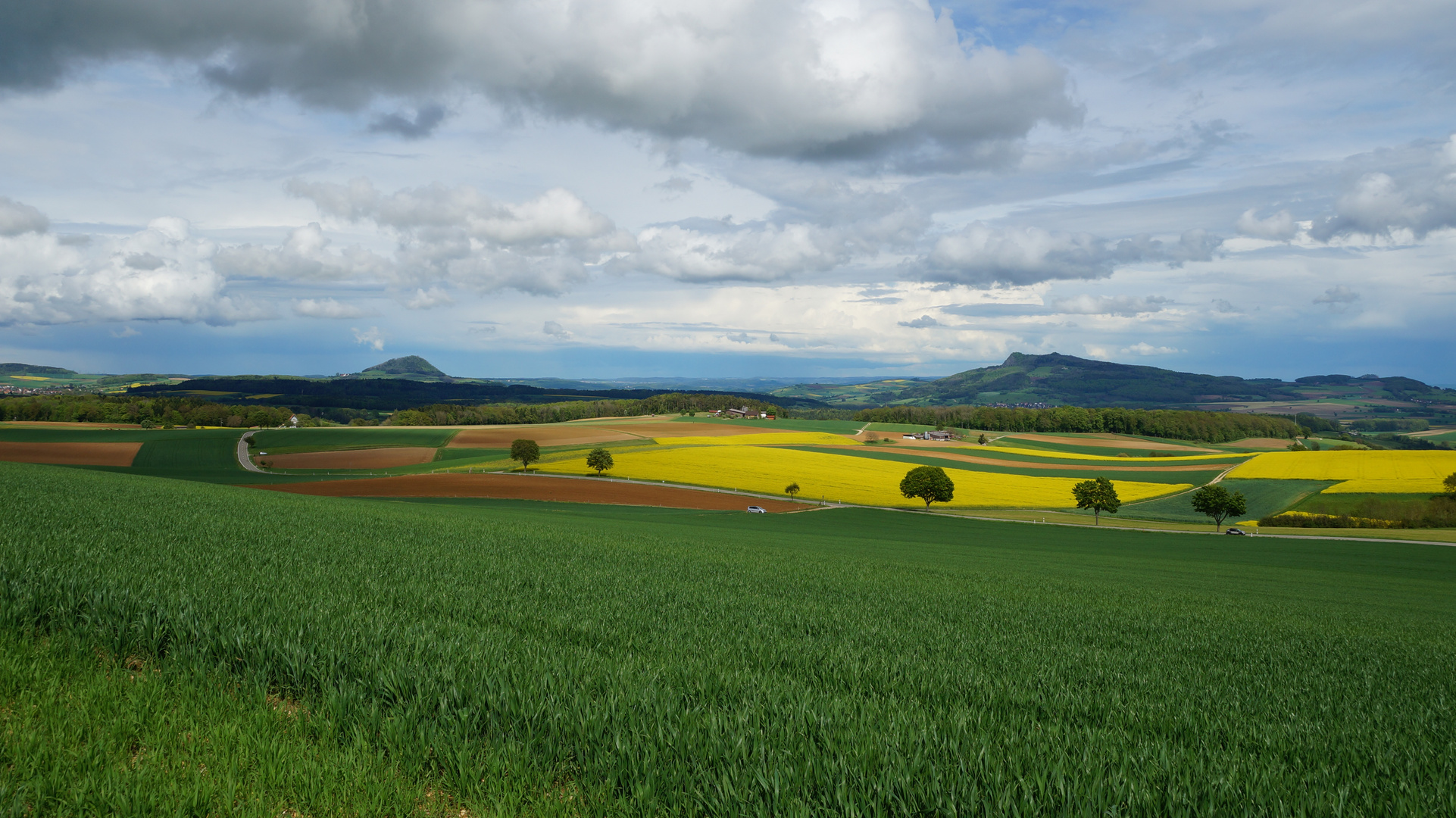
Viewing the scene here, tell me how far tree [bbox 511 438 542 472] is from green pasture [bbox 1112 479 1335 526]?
63337mm

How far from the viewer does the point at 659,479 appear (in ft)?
233

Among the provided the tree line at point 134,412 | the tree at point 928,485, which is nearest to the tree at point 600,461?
the tree at point 928,485

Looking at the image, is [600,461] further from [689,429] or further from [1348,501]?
[1348,501]

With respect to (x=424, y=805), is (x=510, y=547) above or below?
below

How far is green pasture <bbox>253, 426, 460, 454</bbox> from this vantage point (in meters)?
83.1

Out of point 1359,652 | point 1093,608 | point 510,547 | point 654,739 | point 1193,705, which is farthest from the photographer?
point 510,547

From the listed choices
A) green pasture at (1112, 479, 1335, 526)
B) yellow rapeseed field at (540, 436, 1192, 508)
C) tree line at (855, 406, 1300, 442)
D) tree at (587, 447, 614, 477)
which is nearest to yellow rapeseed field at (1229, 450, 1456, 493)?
green pasture at (1112, 479, 1335, 526)

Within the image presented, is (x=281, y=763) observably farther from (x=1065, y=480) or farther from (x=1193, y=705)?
(x=1065, y=480)

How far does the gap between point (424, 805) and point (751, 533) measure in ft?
112

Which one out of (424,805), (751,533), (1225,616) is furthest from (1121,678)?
(751,533)

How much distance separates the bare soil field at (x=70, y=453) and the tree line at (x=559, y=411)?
45330 millimetres

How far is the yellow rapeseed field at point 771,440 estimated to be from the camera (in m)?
97.6

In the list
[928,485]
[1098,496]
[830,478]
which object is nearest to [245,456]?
[830,478]

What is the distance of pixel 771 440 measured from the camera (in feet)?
338
